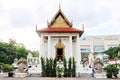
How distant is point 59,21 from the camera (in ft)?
79.9

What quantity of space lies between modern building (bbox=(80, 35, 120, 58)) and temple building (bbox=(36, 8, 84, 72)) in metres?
45.6

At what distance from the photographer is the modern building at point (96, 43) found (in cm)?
7050

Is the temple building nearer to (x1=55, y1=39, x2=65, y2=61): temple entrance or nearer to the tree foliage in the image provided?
(x1=55, y1=39, x2=65, y2=61): temple entrance

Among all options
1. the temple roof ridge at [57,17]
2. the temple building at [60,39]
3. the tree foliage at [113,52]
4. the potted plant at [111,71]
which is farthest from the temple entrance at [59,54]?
the tree foliage at [113,52]

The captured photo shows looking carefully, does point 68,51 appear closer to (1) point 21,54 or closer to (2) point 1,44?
(2) point 1,44

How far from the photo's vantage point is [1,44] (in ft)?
130

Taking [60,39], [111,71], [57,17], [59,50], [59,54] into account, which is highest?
[57,17]

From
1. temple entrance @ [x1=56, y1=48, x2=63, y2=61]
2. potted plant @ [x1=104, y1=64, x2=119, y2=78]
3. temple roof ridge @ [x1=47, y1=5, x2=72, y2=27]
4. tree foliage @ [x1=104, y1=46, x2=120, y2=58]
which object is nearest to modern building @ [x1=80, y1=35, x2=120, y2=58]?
tree foliage @ [x1=104, y1=46, x2=120, y2=58]

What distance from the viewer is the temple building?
917 inches

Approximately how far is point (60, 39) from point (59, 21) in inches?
74.6

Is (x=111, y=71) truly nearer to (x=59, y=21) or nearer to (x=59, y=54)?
(x=59, y=54)

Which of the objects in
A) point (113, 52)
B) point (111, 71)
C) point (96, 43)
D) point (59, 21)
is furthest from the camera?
point (96, 43)

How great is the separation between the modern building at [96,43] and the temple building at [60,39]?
45587 millimetres

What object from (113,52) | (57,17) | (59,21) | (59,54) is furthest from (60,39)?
(113,52)
